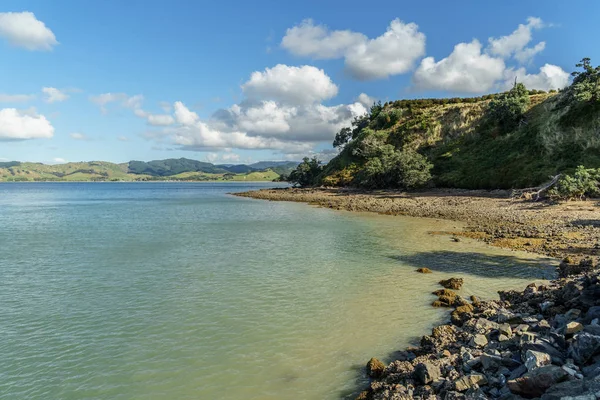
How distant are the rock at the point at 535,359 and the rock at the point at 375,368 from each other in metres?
4.14

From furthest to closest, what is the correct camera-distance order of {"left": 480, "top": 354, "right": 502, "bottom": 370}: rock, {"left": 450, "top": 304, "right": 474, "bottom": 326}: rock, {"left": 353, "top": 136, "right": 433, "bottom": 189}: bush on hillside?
1. {"left": 353, "top": 136, "right": 433, "bottom": 189}: bush on hillside
2. {"left": 450, "top": 304, "right": 474, "bottom": 326}: rock
3. {"left": 480, "top": 354, "right": 502, "bottom": 370}: rock

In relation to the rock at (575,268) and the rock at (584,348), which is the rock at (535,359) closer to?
the rock at (584,348)

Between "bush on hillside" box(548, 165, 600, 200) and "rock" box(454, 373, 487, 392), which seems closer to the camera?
"rock" box(454, 373, 487, 392)

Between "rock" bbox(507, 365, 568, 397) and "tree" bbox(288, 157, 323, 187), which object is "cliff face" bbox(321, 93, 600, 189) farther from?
"rock" bbox(507, 365, 568, 397)

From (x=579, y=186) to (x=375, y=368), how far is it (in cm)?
4615

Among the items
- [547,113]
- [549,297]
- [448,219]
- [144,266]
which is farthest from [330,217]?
[547,113]

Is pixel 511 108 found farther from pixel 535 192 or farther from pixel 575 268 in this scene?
pixel 575 268

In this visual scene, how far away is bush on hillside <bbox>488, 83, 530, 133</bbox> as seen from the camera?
8075 cm

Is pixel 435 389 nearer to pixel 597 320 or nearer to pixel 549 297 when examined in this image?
pixel 597 320

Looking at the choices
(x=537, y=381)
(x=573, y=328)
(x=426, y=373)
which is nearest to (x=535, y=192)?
(x=573, y=328)

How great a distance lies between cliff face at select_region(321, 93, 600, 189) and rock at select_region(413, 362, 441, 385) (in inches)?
2272

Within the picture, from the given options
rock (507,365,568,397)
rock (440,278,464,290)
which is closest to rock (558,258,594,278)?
rock (440,278,464,290)

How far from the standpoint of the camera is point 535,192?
5003cm

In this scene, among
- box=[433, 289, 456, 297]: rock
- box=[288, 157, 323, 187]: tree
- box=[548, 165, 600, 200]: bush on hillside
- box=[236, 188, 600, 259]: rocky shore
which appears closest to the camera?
box=[433, 289, 456, 297]: rock
